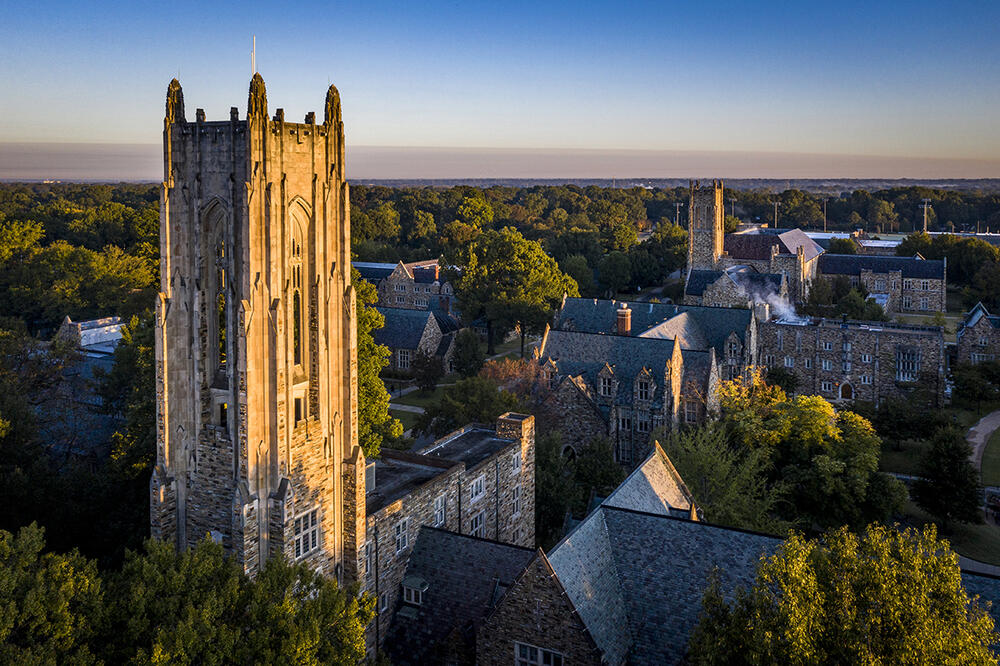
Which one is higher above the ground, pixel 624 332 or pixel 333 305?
pixel 333 305

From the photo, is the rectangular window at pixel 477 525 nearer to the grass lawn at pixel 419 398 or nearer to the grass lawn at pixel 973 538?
the grass lawn at pixel 973 538

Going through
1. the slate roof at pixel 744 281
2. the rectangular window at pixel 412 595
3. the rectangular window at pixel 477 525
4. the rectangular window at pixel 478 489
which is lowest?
the rectangular window at pixel 412 595

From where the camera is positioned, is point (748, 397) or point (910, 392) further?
point (910, 392)

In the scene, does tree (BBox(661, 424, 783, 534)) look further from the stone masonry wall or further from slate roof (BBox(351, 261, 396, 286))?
slate roof (BBox(351, 261, 396, 286))

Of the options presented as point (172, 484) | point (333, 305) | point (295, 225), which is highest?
point (295, 225)

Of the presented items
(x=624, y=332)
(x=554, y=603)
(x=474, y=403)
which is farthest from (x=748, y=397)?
(x=554, y=603)

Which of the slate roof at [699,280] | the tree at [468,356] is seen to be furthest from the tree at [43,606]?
the slate roof at [699,280]

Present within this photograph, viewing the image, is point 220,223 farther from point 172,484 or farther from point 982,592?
point 982,592
